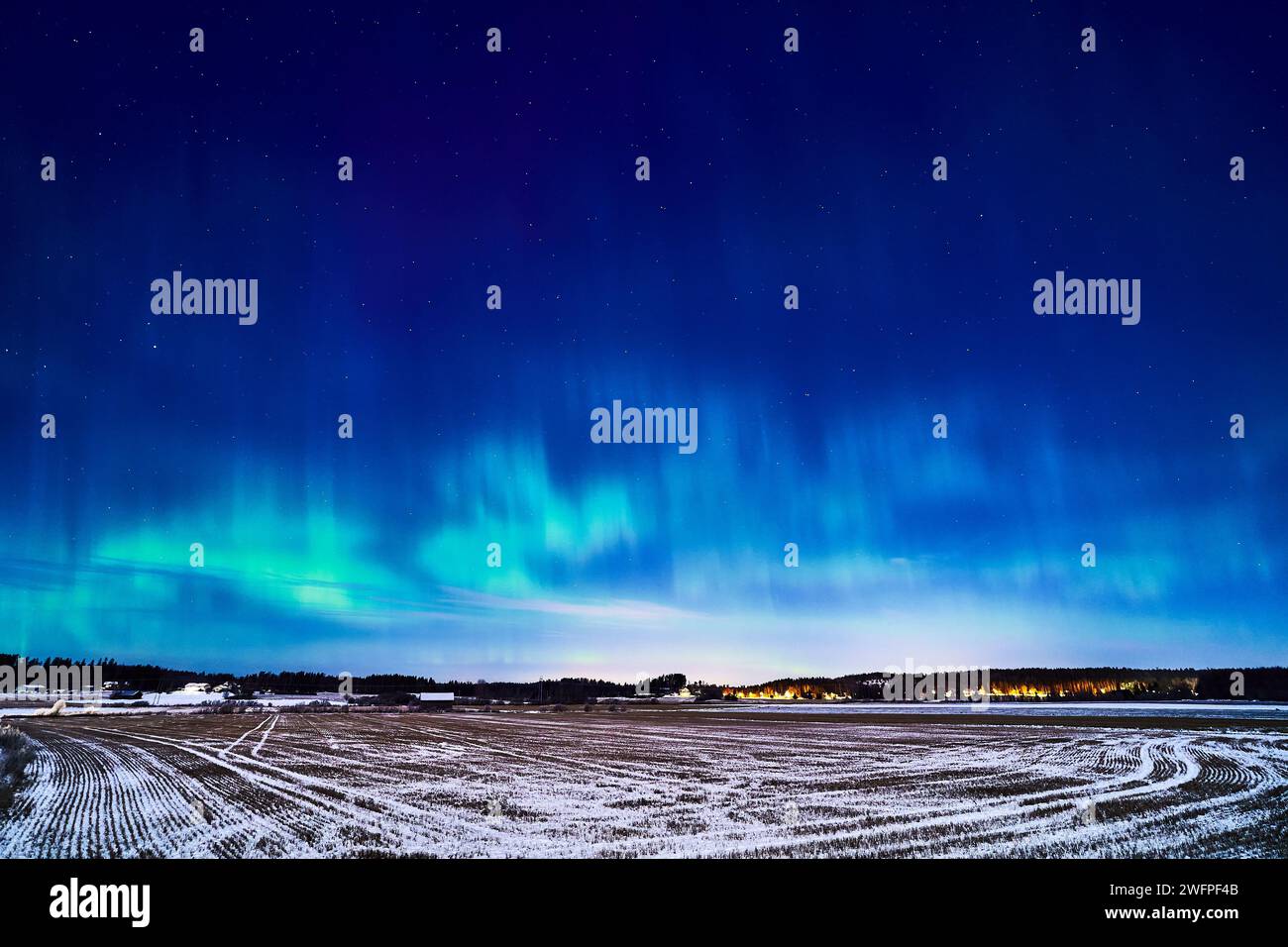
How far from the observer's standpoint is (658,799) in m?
22.4

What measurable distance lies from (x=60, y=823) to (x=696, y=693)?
18121 cm

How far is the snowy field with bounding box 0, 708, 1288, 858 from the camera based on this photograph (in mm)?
16500

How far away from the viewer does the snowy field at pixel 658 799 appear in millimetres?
16500

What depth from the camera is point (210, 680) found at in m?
182
